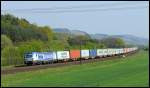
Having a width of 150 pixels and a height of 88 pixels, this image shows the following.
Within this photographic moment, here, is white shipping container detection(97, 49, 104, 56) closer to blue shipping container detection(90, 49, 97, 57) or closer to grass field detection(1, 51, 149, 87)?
blue shipping container detection(90, 49, 97, 57)

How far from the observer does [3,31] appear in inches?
4277

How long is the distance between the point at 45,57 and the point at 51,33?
70.6m

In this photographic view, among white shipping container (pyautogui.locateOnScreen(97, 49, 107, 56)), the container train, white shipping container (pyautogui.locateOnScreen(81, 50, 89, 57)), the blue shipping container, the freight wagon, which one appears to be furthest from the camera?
white shipping container (pyautogui.locateOnScreen(97, 49, 107, 56))

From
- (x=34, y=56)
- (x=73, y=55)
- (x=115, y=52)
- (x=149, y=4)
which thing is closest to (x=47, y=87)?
(x=149, y=4)

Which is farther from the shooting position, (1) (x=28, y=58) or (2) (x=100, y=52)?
(2) (x=100, y=52)

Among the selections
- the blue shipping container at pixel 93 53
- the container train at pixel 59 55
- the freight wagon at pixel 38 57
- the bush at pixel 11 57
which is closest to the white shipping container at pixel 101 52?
the container train at pixel 59 55

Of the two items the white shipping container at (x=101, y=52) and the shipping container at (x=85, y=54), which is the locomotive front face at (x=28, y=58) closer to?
the shipping container at (x=85, y=54)

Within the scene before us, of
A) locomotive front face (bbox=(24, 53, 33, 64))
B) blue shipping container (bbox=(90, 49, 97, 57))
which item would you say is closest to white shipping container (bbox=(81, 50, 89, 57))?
blue shipping container (bbox=(90, 49, 97, 57))

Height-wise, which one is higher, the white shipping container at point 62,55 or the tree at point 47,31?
the tree at point 47,31

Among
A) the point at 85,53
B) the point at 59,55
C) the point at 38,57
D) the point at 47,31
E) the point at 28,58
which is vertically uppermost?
the point at 47,31

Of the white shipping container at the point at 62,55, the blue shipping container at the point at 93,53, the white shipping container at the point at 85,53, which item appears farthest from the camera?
the blue shipping container at the point at 93,53

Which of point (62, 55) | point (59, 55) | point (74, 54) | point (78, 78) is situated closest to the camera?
point (78, 78)

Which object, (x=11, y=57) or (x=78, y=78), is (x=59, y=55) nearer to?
(x=11, y=57)

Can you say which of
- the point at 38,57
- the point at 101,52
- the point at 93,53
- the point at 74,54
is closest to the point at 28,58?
the point at 38,57
